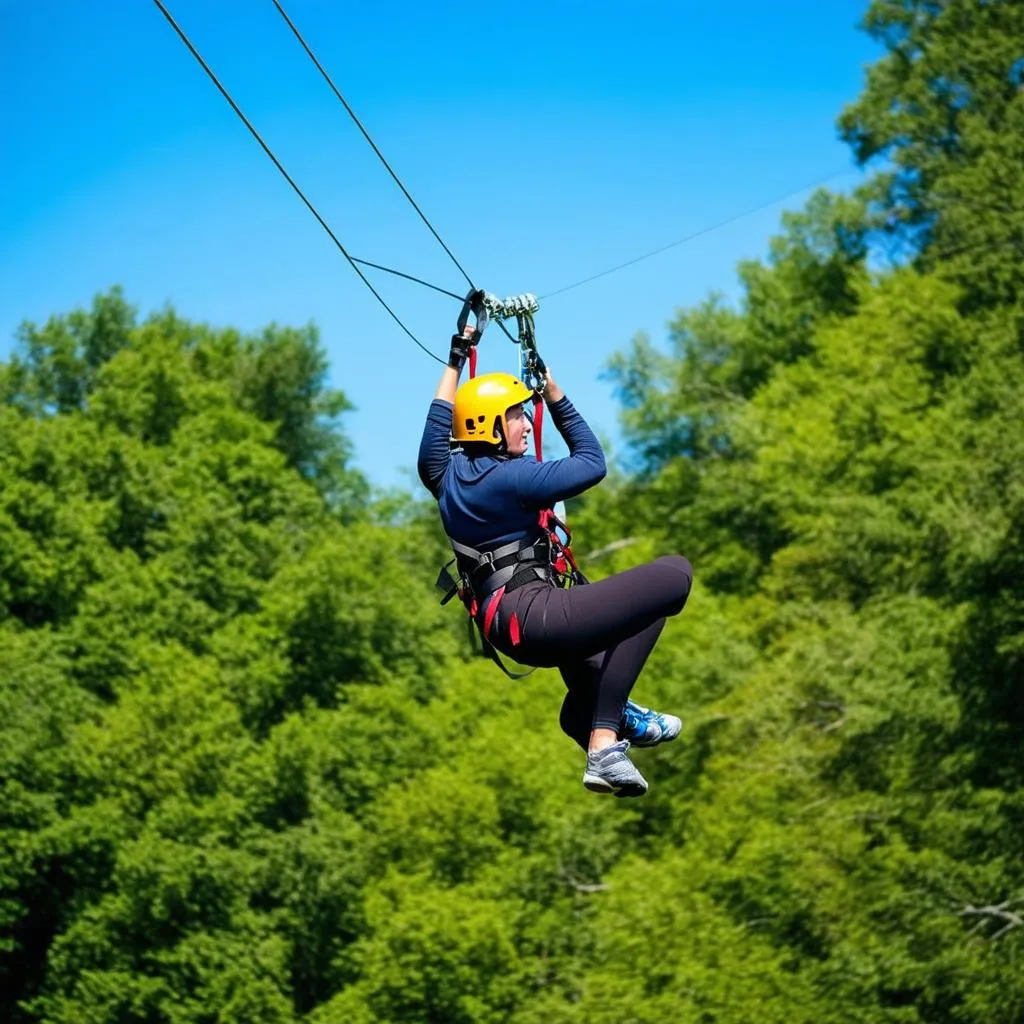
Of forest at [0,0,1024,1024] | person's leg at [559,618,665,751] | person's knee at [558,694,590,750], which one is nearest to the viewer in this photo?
person's leg at [559,618,665,751]

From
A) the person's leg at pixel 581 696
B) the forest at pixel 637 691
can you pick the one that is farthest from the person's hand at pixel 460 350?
the forest at pixel 637 691

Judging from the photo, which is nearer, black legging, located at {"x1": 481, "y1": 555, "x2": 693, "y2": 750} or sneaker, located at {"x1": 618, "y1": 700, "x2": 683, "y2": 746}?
black legging, located at {"x1": 481, "y1": 555, "x2": 693, "y2": 750}

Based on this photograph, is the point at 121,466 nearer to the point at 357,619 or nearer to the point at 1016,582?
the point at 357,619

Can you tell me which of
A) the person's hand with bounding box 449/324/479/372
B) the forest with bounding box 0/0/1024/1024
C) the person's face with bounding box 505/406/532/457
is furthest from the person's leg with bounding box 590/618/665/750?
the forest with bounding box 0/0/1024/1024

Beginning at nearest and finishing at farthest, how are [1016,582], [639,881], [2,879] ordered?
[1016,582] → [639,881] → [2,879]

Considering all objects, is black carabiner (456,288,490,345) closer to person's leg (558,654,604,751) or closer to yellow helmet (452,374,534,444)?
yellow helmet (452,374,534,444)

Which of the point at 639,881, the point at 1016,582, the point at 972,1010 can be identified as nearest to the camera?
the point at 972,1010

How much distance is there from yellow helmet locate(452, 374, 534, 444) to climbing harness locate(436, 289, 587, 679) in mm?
187

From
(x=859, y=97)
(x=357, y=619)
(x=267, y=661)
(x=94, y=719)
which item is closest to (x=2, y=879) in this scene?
(x=94, y=719)

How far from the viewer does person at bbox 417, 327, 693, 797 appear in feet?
23.1

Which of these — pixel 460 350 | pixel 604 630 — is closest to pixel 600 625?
pixel 604 630

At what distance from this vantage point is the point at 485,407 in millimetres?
7172

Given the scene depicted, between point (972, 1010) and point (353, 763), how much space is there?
1470 cm

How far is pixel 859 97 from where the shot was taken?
1559 inches
